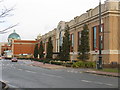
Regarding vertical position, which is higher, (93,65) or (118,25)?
(118,25)

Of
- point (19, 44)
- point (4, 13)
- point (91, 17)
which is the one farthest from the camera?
point (19, 44)

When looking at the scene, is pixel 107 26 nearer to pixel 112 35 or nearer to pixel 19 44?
pixel 112 35

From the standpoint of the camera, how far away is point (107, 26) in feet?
143

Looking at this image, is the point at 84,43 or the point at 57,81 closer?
the point at 57,81

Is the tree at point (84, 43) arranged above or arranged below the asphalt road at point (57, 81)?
above

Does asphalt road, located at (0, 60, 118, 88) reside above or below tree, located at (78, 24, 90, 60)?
below

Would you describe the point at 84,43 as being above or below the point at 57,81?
above

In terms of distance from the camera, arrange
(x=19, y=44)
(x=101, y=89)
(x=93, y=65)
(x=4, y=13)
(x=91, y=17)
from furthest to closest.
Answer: (x=19, y=44), (x=91, y=17), (x=93, y=65), (x=101, y=89), (x=4, y=13)

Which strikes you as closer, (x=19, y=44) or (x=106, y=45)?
(x=106, y=45)

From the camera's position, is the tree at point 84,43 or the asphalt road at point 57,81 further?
the tree at point 84,43

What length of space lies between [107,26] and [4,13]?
116 feet

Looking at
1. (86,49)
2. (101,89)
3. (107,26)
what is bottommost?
(101,89)

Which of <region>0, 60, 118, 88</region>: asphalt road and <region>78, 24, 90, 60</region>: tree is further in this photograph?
<region>78, 24, 90, 60</region>: tree

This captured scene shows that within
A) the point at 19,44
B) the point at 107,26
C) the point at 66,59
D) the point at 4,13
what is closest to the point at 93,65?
the point at 107,26
